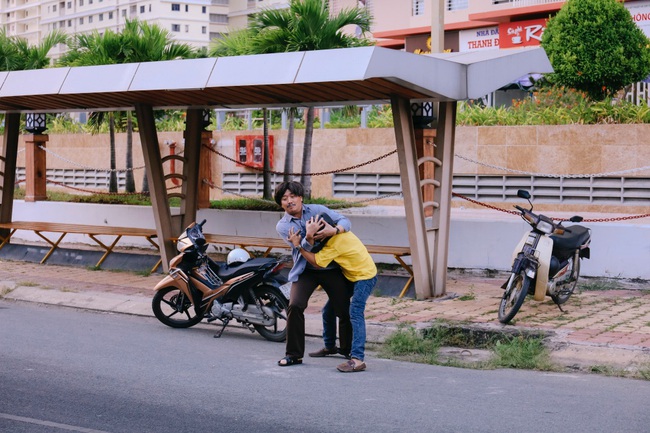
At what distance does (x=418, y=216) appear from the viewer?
38.5 ft

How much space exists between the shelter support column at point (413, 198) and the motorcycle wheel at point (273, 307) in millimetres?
2327

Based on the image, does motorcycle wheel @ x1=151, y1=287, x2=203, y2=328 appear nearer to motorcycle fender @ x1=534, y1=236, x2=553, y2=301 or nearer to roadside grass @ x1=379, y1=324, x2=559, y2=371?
roadside grass @ x1=379, y1=324, x2=559, y2=371

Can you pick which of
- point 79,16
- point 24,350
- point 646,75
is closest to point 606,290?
point 24,350

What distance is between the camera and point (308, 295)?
28.1ft

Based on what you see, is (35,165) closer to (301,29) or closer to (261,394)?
(301,29)

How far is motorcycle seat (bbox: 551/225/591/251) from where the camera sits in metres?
10.9

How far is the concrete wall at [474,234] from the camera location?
12828 millimetres

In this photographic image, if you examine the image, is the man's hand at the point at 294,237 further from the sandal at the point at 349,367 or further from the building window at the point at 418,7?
the building window at the point at 418,7

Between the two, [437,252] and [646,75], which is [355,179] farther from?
[437,252]

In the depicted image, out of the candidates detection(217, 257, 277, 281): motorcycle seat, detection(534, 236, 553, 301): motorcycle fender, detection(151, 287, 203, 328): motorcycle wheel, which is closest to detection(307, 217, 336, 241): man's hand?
detection(217, 257, 277, 281): motorcycle seat

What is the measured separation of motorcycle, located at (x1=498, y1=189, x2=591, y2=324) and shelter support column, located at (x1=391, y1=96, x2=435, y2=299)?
130 cm

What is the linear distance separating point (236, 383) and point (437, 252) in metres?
4.79

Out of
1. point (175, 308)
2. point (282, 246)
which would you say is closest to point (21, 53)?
point (282, 246)

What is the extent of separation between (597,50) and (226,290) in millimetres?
13829
